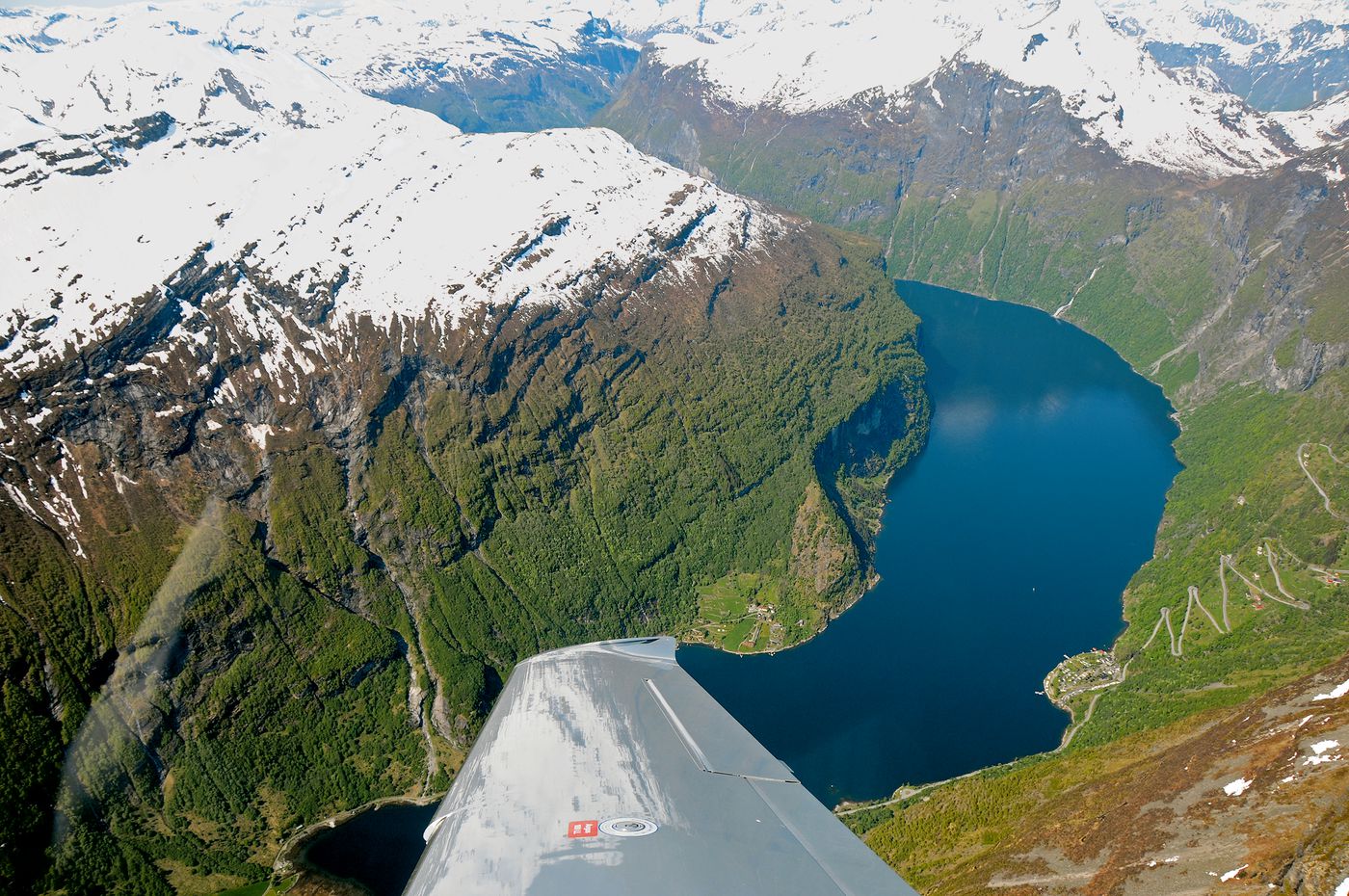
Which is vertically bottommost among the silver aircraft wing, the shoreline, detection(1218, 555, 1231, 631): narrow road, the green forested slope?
the shoreline

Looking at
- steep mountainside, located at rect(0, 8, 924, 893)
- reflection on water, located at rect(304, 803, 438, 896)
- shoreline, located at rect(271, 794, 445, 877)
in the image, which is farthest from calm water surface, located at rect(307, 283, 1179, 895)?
steep mountainside, located at rect(0, 8, 924, 893)

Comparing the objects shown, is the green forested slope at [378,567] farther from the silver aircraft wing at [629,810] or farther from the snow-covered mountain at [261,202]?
the silver aircraft wing at [629,810]

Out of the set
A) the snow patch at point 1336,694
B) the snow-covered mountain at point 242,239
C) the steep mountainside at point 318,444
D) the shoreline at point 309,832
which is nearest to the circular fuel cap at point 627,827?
the snow patch at point 1336,694

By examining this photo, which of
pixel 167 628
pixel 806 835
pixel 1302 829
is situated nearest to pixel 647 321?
pixel 167 628

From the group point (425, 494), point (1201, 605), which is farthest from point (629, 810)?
point (1201, 605)

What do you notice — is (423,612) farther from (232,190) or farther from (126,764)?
(232,190)

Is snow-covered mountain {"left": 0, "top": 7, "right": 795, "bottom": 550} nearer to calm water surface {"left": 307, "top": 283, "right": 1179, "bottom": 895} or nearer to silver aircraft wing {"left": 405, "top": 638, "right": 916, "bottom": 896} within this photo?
calm water surface {"left": 307, "top": 283, "right": 1179, "bottom": 895}
